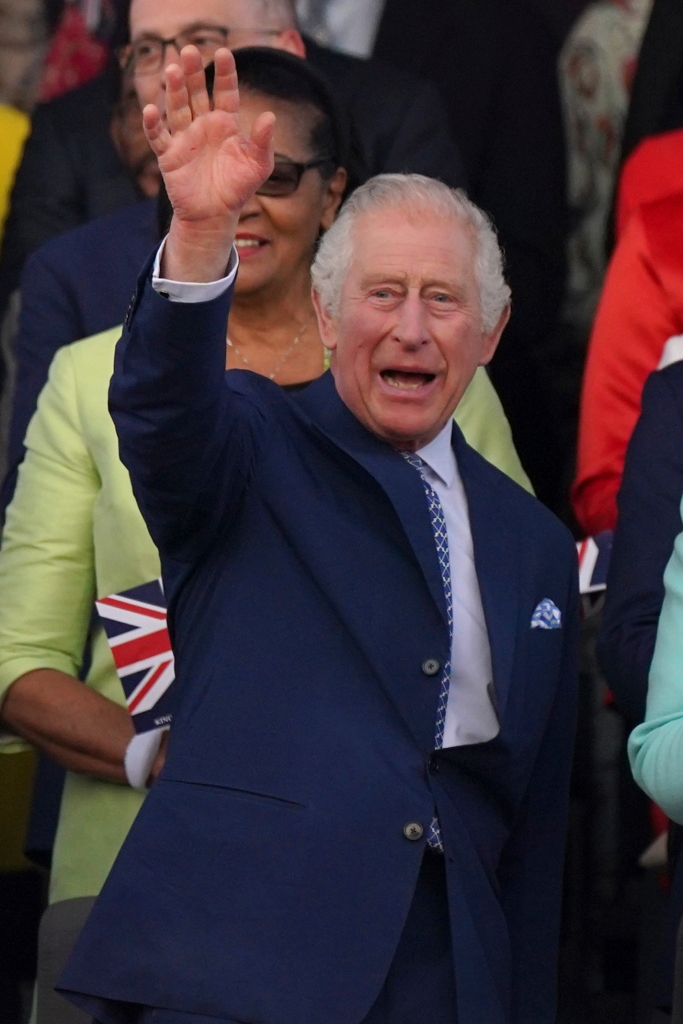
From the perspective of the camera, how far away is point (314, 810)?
7.44 feet

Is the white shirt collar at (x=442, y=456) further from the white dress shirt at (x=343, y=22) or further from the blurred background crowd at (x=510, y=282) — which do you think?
the white dress shirt at (x=343, y=22)

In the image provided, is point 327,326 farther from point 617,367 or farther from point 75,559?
point 617,367

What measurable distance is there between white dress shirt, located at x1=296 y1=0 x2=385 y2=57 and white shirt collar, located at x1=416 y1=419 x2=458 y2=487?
82.9 inches

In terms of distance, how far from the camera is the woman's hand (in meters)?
2.10

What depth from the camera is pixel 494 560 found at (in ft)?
8.28

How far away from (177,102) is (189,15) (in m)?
1.56

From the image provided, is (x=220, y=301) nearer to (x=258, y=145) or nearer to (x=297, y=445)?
(x=258, y=145)

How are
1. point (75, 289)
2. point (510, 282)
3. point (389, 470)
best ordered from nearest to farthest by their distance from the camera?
point (389, 470)
point (75, 289)
point (510, 282)

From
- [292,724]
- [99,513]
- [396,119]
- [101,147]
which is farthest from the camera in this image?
[101,147]

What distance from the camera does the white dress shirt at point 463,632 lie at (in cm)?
243

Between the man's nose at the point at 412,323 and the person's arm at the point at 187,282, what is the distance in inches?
15.2

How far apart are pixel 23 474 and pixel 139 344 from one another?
39.2 inches

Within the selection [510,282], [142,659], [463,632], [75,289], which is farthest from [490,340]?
[510,282]

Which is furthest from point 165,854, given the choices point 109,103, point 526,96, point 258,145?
point 526,96
